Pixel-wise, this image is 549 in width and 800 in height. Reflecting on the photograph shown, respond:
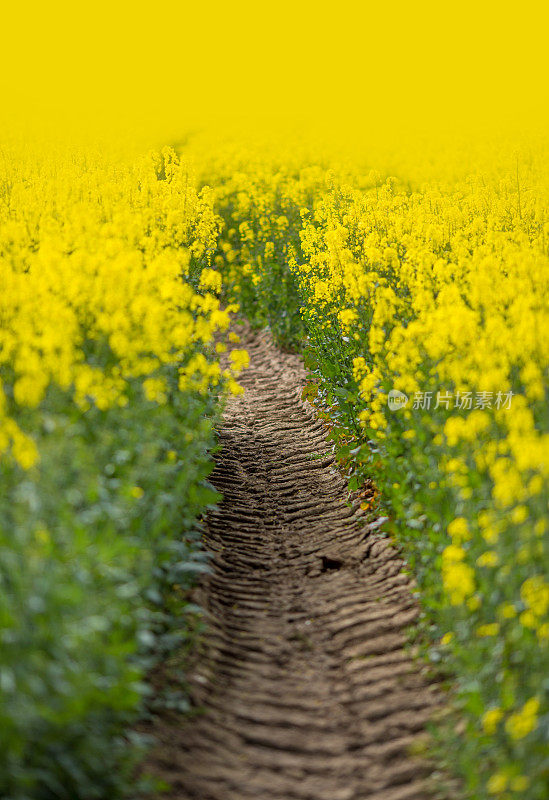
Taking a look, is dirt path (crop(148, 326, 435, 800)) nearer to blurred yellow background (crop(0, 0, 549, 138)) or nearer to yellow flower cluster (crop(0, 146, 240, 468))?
yellow flower cluster (crop(0, 146, 240, 468))

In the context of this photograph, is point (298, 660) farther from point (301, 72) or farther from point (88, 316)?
point (301, 72)

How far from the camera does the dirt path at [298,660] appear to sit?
4355 millimetres

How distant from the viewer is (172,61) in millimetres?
41562

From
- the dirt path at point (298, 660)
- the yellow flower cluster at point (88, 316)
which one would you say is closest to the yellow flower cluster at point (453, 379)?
the dirt path at point (298, 660)

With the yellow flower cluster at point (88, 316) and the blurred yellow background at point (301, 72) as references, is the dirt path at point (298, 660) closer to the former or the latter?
the yellow flower cluster at point (88, 316)

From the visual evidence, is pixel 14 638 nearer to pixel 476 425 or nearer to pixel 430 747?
pixel 430 747

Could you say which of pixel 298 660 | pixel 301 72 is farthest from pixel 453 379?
pixel 301 72

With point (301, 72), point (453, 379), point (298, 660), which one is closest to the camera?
point (298, 660)

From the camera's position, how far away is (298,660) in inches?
214

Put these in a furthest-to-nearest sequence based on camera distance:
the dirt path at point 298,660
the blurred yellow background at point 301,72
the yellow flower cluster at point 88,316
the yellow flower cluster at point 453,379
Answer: the blurred yellow background at point 301,72, the yellow flower cluster at point 88,316, the dirt path at point 298,660, the yellow flower cluster at point 453,379

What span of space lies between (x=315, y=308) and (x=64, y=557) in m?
7.35

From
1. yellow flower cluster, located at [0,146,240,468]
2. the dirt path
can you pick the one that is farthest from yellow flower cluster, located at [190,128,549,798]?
yellow flower cluster, located at [0,146,240,468]

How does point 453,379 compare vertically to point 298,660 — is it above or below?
above

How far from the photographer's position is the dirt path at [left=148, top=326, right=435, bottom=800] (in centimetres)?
436
